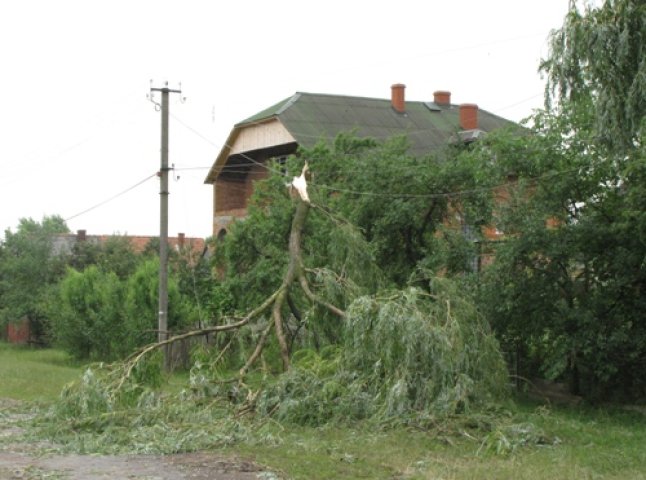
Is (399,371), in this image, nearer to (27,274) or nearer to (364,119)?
(364,119)

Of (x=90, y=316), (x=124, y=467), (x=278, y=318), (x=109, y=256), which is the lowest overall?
(x=124, y=467)

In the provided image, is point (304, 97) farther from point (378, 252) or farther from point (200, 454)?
point (200, 454)

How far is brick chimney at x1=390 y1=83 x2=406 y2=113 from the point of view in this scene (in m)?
40.0

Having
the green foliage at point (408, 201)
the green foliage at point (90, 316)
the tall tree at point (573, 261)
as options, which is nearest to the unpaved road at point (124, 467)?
the tall tree at point (573, 261)

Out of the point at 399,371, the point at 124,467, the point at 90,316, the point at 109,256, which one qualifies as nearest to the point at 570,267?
the point at 399,371

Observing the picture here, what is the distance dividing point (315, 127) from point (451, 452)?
24.1m

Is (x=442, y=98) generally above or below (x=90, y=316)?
above

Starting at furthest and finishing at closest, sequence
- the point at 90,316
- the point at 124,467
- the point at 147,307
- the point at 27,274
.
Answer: the point at 27,274 → the point at 90,316 → the point at 147,307 → the point at 124,467

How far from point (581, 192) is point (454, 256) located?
2837 millimetres

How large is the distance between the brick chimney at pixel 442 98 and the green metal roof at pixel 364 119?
2.76 feet

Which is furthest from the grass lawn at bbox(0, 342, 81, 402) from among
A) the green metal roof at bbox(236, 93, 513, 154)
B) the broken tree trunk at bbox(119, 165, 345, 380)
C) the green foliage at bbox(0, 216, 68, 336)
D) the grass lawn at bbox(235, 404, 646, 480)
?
the green metal roof at bbox(236, 93, 513, 154)

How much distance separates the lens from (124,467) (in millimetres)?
11523

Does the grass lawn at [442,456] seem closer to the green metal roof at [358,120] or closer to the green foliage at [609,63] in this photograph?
the green foliage at [609,63]

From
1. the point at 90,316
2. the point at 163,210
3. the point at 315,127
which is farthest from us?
the point at 315,127
